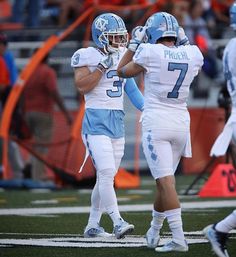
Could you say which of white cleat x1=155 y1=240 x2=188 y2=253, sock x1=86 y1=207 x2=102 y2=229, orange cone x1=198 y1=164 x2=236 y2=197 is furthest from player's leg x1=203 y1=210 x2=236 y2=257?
orange cone x1=198 y1=164 x2=236 y2=197

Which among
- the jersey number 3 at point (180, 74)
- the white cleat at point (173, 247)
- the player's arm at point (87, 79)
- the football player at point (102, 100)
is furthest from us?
the player's arm at point (87, 79)

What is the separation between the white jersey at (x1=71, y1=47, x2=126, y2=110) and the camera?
961 centimetres

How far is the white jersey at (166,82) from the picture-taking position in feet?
27.6

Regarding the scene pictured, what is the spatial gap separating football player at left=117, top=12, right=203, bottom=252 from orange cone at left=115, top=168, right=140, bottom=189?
6747 mm

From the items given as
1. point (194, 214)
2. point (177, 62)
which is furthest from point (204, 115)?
point (177, 62)

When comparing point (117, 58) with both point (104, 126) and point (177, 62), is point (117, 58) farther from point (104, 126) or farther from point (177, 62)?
point (177, 62)

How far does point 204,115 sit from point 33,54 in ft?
9.01

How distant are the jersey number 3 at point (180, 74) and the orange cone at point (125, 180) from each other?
683 cm

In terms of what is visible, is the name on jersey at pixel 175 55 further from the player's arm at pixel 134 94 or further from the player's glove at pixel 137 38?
the player's arm at pixel 134 94

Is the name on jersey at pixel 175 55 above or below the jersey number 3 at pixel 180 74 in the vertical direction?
above

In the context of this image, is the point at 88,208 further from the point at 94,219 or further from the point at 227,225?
the point at 227,225

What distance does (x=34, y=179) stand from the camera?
1579cm

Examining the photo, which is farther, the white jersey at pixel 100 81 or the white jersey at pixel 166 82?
the white jersey at pixel 100 81

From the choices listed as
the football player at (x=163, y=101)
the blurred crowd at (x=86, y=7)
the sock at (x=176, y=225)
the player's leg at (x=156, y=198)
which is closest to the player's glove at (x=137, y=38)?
the football player at (x=163, y=101)
